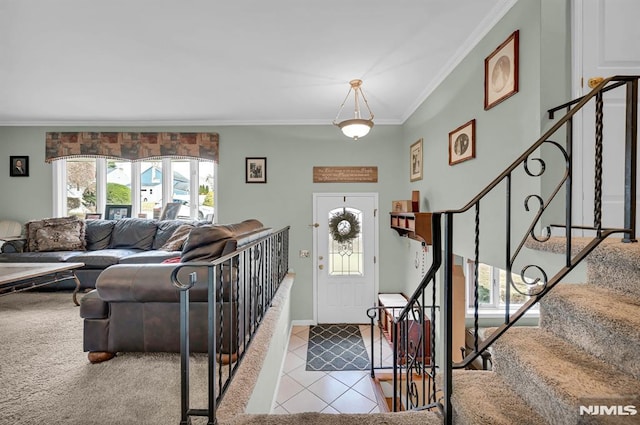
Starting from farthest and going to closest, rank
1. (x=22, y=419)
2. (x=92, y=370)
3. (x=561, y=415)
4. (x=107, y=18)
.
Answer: (x=107, y=18)
(x=92, y=370)
(x=22, y=419)
(x=561, y=415)

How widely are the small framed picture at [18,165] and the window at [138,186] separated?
0.53 m

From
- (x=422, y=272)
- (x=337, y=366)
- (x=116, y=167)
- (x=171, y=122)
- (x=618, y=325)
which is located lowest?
(x=337, y=366)

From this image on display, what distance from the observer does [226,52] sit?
2.67 metres

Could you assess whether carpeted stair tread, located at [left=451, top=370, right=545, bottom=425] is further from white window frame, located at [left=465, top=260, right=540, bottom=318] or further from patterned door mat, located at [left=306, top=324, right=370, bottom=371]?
white window frame, located at [left=465, top=260, right=540, bottom=318]

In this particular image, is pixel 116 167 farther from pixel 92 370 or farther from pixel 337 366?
pixel 337 366

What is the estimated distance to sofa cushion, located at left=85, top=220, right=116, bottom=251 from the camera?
4323 mm

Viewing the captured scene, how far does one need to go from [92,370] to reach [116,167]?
395 centimetres

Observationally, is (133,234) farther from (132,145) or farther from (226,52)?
(226,52)

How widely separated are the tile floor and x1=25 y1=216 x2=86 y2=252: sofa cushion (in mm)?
3555

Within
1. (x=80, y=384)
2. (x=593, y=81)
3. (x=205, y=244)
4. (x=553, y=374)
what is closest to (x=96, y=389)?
(x=80, y=384)

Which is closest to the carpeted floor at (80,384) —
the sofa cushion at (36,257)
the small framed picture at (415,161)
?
the sofa cushion at (36,257)

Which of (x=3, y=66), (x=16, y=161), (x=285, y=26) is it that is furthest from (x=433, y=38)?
(x=16, y=161)

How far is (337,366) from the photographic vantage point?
3.53 m

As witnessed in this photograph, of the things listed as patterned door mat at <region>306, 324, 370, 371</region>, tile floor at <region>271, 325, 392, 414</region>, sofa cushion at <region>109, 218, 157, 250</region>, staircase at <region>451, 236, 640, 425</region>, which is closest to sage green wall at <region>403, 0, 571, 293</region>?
staircase at <region>451, 236, 640, 425</region>
